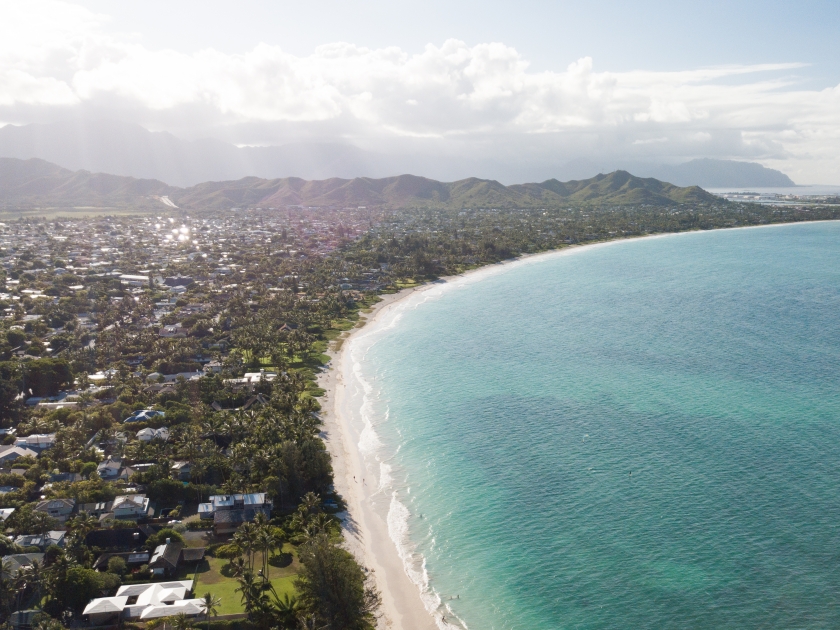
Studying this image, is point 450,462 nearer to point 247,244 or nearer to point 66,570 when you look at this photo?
point 66,570

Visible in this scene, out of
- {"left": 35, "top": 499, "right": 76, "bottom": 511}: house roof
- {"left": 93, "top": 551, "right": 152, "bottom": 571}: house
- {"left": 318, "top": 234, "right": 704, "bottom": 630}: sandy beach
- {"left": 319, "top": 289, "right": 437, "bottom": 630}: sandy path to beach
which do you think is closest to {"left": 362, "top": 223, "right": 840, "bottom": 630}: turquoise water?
{"left": 318, "top": 234, "right": 704, "bottom": 630}: sandy beach

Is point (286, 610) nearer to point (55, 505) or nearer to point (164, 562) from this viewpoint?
point (164, 562)

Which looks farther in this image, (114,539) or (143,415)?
(143,415)

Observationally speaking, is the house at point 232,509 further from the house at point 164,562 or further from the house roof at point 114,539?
the house roof at point 114,539

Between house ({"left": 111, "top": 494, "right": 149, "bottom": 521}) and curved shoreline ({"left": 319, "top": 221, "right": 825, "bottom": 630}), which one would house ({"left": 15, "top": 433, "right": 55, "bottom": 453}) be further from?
curved shoreline ({"left": 319, "top": 221, "right": 825, "bottom": 630})

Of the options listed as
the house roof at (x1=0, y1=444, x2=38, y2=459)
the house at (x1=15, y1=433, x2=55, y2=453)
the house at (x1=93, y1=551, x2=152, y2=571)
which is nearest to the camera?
the house at (x1=93, y1=551, x2=152, y2=571)

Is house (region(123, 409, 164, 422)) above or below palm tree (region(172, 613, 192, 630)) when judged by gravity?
above

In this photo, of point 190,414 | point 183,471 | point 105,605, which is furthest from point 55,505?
point 190,414
